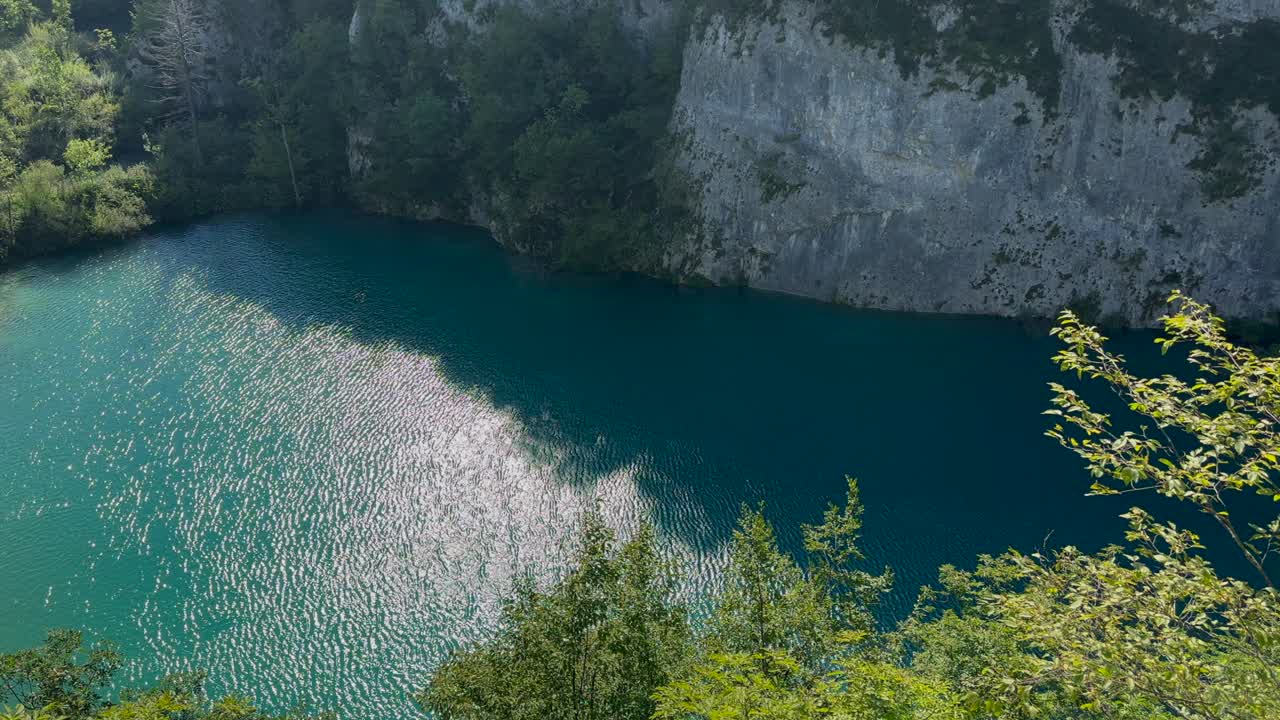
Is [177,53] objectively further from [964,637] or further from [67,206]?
[964,637]

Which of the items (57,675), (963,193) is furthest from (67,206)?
(963,193)

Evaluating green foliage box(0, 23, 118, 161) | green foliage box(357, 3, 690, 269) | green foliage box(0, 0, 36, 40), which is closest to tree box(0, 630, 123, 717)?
green foliage box(357, 3, 690, 269)

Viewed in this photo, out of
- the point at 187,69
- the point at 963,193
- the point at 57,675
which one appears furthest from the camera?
the point at 187,69

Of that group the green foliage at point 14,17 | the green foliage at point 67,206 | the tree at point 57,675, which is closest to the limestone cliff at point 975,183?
the tree at point 57,675

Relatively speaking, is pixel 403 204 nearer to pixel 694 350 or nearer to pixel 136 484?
pixel 694 350

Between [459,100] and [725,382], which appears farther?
[459,100]

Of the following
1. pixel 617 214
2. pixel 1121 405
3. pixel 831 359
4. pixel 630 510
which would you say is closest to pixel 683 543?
pixel 630 510

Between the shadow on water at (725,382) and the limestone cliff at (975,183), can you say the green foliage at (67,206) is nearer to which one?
the shadow on water at (725,382)
